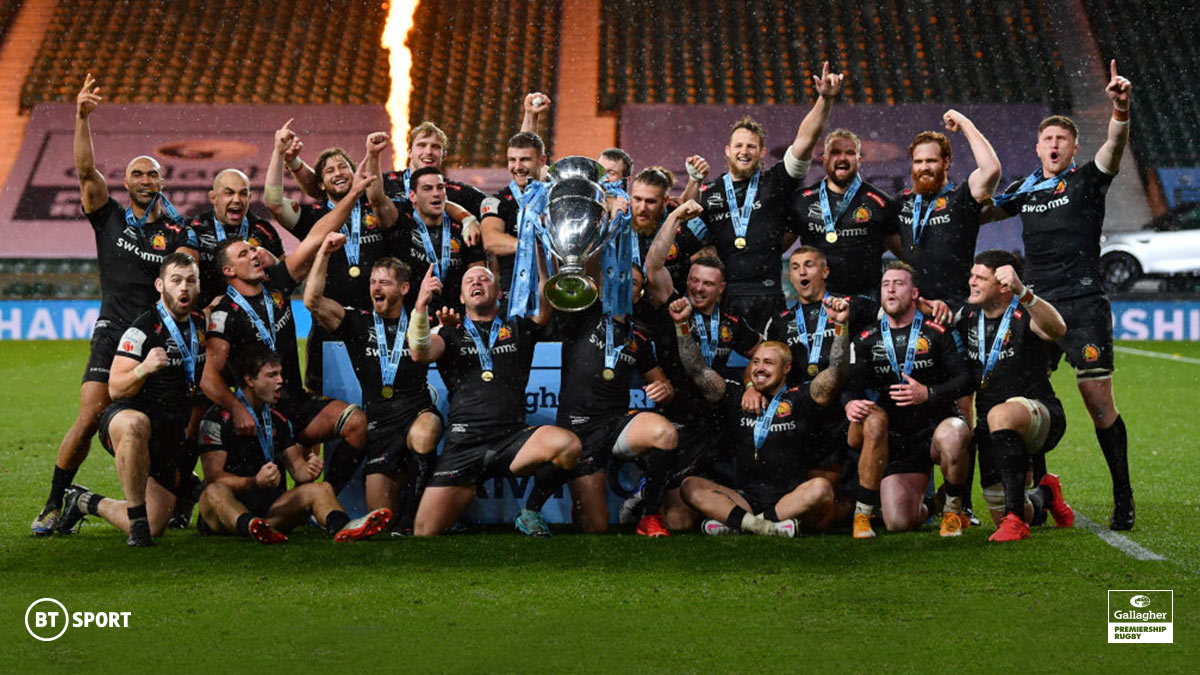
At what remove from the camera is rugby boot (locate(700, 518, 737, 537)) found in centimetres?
576

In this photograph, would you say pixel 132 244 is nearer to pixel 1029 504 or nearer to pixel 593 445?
pixel 593 445

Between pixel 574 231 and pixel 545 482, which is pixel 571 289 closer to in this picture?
pixel 574 231

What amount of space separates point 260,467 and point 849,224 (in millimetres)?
2912

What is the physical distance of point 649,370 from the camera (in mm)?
5988

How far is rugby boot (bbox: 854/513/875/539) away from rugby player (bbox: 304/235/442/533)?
186 centimetres

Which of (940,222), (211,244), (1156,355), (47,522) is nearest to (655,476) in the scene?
(940,222)

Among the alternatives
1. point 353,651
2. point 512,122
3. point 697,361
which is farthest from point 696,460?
point 512,122

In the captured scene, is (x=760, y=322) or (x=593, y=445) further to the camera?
(x=760, y=322)

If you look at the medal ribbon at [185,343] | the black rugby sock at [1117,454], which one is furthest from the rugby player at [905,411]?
the medal ribbon at [185,343]

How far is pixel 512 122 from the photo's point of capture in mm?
21547

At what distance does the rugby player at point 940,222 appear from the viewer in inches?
243

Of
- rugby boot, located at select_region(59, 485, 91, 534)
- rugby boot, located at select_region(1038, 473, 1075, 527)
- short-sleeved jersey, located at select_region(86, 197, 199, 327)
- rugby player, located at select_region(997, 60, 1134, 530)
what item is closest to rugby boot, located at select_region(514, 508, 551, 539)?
rugby boot, located at select_region(59, 485, 91, 534)

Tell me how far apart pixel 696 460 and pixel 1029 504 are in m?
1.45

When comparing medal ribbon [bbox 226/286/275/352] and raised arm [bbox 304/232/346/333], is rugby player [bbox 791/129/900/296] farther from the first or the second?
medal ribbon [bbox 226/286/275/352]
